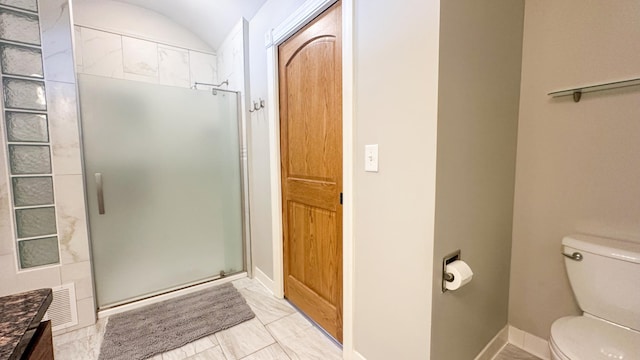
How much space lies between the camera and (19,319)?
22.4 inches

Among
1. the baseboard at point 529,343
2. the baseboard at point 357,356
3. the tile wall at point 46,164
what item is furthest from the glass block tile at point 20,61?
the baseboard at point 529,343

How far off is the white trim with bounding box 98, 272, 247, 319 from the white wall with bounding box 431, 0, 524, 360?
1.91 m

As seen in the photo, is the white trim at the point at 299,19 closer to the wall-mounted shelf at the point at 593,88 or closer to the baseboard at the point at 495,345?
the wall-mounted shelf at the point at 593,88

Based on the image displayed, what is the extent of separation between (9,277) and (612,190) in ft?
10.9

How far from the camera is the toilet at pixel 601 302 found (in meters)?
0.99

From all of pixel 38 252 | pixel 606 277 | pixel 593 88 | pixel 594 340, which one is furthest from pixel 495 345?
pixel 38 252

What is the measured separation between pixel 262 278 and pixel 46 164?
1718 millimetres

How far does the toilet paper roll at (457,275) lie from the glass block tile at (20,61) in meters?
2.54

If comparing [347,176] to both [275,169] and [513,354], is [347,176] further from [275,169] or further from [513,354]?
[513,354]

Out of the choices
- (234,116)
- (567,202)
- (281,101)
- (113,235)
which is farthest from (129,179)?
(567,202)

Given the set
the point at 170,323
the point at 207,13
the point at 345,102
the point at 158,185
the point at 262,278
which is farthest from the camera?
the point at 207,13

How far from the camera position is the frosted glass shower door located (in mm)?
1848

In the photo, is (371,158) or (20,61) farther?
(20,61)

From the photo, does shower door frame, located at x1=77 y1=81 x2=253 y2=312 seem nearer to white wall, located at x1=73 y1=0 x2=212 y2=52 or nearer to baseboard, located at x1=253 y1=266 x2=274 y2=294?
baseboard, located at x1=253 y1=266 x2=274 y2=294
